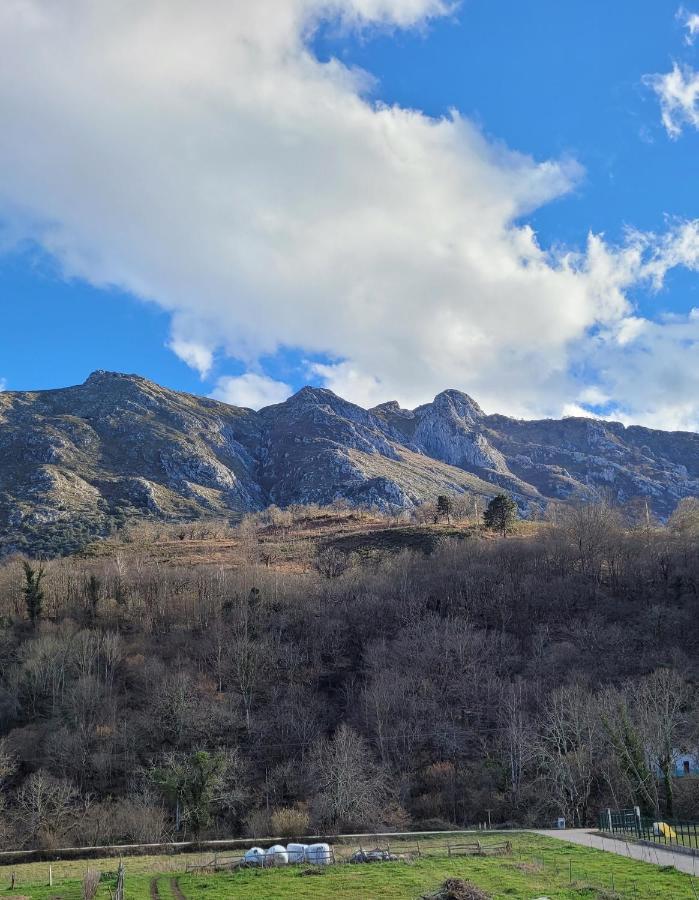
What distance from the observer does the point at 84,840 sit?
166 ft

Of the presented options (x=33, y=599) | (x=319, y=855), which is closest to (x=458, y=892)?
(x=319, y=855)

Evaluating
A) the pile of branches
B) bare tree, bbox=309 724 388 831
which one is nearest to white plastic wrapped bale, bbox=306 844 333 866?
the pile of branches

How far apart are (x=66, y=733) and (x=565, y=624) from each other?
67646 millimetres

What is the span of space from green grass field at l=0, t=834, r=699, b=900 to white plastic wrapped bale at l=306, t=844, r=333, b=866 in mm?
1692

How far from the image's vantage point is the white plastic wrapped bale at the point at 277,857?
33250 millimetres

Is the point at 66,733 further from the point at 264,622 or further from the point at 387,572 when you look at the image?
the point at 387,572

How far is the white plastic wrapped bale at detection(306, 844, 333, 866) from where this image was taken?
33.7m

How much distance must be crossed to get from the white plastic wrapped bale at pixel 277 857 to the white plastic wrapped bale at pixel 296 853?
0.30 m

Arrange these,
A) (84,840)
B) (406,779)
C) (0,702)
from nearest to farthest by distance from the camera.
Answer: (84,840)
(406,779)
(0,702)

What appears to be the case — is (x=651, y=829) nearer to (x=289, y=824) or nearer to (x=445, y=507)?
(x=289, y=824)

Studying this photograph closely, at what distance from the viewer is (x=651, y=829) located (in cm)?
3847

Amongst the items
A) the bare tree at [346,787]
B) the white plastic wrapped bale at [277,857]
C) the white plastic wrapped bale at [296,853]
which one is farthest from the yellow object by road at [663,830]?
the bare tree at [346,787]

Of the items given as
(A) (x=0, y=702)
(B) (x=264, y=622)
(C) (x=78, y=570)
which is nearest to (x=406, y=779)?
(B) (x=264, y=622)

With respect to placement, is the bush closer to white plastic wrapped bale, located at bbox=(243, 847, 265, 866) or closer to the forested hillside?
the forested hillside
